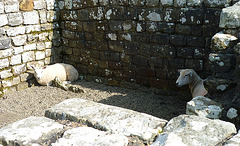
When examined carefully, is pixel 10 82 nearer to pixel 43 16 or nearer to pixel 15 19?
pixel 15 19

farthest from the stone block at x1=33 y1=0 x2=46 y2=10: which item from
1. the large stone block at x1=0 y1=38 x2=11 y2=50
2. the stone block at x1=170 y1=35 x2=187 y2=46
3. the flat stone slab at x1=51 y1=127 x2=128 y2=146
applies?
the flat stone slab at x1=51 y1=127 x2=128 y2=146

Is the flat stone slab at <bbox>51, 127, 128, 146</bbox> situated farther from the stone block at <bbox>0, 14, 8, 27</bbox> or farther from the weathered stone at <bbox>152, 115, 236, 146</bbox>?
the stone block at <bbox>0, 14, 8, 27</bbox>

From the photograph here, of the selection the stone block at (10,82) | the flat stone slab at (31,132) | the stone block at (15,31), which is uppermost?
the stone block at (15,31)

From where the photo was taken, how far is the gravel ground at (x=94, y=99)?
551 cm

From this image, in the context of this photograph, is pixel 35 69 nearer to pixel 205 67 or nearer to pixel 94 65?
pixel 94 65

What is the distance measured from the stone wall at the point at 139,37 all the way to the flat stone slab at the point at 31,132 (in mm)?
3865

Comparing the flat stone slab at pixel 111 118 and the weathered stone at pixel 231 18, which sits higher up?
the weathered stone at pixel 231 18

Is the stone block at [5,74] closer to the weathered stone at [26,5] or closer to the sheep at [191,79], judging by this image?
the weathered stone at [26,5]

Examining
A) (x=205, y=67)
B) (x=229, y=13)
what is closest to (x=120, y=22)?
(x=205, y=67)

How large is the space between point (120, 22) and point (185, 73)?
207 cm

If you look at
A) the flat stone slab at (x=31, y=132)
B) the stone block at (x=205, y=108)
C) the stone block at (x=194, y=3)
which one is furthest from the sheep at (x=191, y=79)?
the flat stone slab at (x=31, y=132)

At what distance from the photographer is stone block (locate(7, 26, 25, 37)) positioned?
6518mm

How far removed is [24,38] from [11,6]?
0.83 m

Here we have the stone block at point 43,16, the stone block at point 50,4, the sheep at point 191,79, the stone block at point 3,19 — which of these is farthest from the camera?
the stone block at point 50,4
